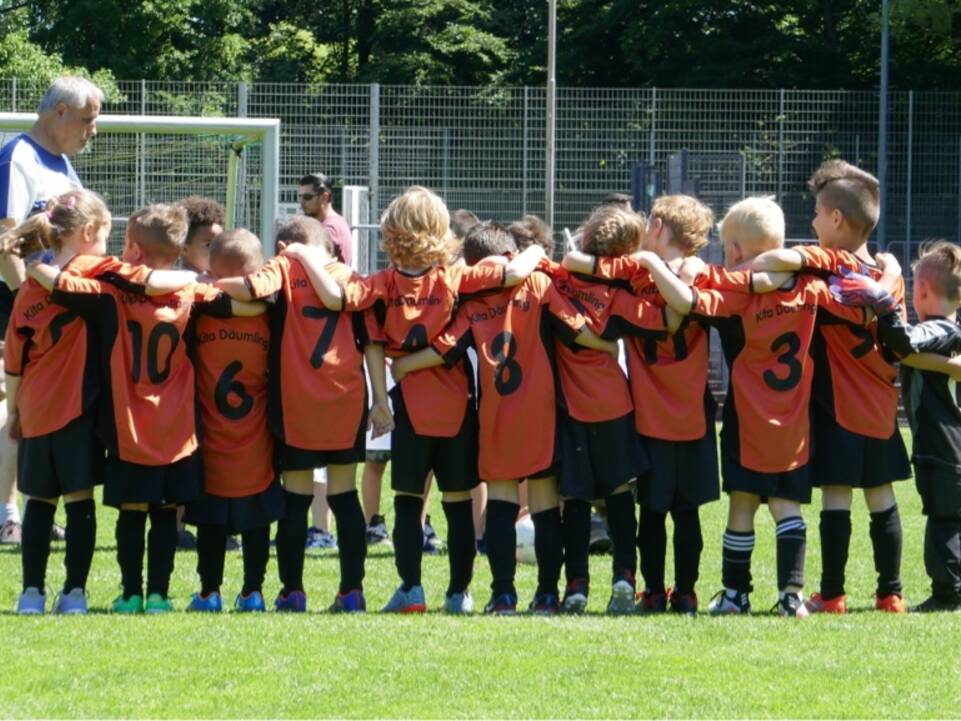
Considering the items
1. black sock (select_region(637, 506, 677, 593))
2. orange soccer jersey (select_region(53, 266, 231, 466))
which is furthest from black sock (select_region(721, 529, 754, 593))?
orange soccer jersey (select_region(53, 266, 231, 466))

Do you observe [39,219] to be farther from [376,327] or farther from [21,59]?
[21,59]

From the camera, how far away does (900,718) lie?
17.7 feet

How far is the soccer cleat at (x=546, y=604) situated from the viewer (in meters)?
7.36

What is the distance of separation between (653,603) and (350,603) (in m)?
1.34

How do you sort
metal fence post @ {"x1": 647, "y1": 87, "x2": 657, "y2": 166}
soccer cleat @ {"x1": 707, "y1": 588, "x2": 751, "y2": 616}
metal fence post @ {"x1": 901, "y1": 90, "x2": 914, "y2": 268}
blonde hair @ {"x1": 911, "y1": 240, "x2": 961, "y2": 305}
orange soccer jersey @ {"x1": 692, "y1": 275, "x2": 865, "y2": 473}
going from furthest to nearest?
metal fence post @ {"x1": 901, "y1": 90, "x2": 914, "y2": 268}
metal fence post @ {"x1": 647, "y1": 87, "x2": 657, "y2": 166}
blonde hair @ {"x1": 911, "y1": 240, "x2": 961, "y2": 305}
soccer cleat @ {"x1": 707, "y1": 588, "x2": 751, "y2": 616}
orange soccer jersey @ {"x1": 692, "y1": 275, "x2": 865, "y2": 473}

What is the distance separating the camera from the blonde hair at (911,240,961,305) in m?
7.84

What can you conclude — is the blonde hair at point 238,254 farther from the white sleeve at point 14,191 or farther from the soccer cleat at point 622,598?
the soccer cleat at point 622,598

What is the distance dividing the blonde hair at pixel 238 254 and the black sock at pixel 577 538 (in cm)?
174

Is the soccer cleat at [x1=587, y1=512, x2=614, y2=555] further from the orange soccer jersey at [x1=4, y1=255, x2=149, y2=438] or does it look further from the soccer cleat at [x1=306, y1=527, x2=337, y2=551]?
the orange soccer jersey at [x1=4, y1=255, x2=149, y2=438]

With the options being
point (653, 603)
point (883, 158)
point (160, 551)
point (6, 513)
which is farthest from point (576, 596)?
point (883, 158)

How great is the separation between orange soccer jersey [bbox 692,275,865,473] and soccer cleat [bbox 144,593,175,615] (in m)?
2.54

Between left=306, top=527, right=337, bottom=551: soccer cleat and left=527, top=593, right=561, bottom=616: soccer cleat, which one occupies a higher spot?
left=527, top=593, right=561, bottom=616: soccer cleat

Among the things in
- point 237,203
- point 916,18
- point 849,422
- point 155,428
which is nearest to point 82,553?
point 155,428

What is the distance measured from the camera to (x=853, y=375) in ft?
24.3
